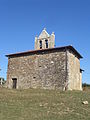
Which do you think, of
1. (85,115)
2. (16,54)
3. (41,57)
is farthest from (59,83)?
(85,115)

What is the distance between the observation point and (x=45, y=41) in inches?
1141

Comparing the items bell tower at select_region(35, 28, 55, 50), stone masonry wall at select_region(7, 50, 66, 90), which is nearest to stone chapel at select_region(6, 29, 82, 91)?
stone masonry wall at select_region(7, 50, 66, 90)

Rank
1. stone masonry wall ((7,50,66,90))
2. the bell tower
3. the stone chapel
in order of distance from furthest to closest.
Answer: the bell tower → stone masonry wall ((7,50,66,90)) → the stone chapel

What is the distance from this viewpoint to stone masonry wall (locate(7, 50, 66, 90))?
22656mm

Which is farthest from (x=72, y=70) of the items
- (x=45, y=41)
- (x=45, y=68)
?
(x=45, y=41)

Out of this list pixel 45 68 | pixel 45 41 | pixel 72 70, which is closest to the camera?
pixel 45 68

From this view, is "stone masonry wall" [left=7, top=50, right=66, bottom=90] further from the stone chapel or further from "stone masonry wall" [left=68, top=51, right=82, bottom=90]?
"stone masonry wall" [left=68, top=51, right=82, bottom=90]

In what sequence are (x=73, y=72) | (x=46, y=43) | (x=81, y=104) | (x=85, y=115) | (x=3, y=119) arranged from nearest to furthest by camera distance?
(x=3, y=119)
(x=85, y=115)
(x=81, y=104)
(x=73, y=72)
(x=46, y=43)

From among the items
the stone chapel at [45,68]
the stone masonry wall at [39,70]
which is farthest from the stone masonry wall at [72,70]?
the stone masonry wall at [39,70]

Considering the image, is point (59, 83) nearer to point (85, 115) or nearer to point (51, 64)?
point (51, 64)

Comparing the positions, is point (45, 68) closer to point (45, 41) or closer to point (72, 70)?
point (72, 70)

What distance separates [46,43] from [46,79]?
24.7 feet

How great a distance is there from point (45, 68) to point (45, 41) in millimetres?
6612

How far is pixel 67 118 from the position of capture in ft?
31.7
